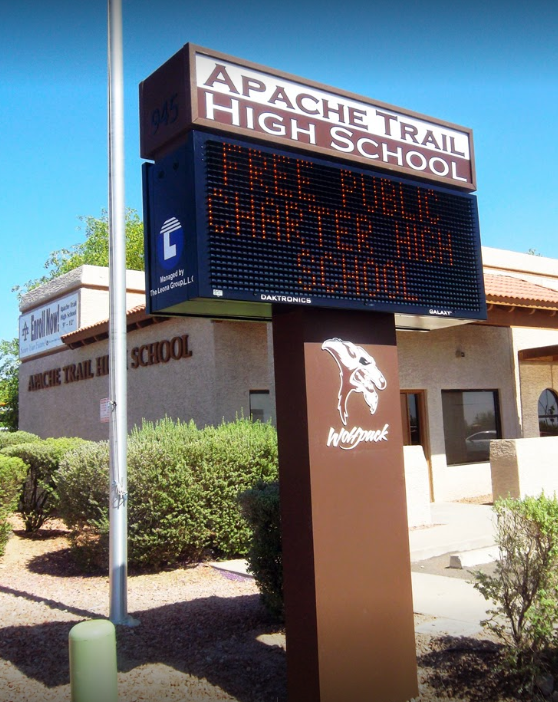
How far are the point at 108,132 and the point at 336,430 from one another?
4.75 meters

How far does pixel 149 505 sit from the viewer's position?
965 centimetres

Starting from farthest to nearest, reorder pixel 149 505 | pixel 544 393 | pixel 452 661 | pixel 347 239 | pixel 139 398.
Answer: pixel 544 393
pixel 139 398
pixel 149 505
pixel 452 661
pixel 347 239

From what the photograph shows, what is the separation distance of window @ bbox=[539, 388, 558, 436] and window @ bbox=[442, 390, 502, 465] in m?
1.67

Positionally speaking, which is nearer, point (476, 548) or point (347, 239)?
point (347, 239)

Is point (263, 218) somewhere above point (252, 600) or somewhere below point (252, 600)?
above

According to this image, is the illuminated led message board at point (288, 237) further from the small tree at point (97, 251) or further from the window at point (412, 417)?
the small tree at point (97, 251)

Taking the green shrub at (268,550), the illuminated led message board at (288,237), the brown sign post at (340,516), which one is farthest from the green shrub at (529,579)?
the green shrub at (268,550)

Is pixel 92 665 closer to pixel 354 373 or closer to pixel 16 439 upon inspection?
pixel 354 373

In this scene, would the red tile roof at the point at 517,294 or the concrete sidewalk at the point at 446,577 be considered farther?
the red tile roof at the point at 517,294

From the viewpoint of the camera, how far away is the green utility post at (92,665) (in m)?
4.26

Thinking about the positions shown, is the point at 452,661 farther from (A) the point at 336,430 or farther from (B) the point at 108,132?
(B) the point at 108,132

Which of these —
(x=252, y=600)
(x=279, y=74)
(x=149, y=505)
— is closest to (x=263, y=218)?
(x=279, y=74)

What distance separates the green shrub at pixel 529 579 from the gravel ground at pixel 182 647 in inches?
14.2

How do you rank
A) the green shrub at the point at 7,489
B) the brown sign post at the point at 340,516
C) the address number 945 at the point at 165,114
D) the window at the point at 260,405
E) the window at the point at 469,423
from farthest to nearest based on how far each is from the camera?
the window at the point at 469,423
the window at the point at 260,405
the green shrub at the point at 7,489
the address number 945 at the point at 165,114
the brown sign post at the point at 340,516
